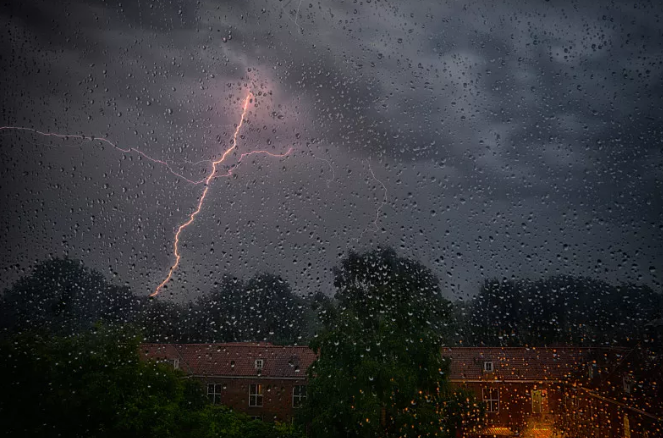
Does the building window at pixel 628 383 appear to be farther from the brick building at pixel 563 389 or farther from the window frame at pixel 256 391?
the window frame at pixel 256 391

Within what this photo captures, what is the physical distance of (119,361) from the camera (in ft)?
8.02

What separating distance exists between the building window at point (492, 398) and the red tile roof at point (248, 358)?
853mm

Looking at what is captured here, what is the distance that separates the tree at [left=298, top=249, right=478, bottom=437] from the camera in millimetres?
2080

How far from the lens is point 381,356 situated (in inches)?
84.1

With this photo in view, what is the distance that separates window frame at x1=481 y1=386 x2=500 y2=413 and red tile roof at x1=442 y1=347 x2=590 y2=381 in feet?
0.26

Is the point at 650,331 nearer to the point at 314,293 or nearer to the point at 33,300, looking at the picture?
the point at 314,293

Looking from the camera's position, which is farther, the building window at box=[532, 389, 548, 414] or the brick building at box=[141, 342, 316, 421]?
the brick building at box=[141, 342, 316, 421]

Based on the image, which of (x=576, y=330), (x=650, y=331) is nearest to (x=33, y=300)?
(x=576, y=330)

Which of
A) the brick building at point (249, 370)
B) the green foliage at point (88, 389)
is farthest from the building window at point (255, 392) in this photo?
the green foliage at point (88, 389)

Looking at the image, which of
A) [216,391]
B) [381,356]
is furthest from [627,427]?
[216,391]

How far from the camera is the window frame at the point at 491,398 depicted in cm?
209

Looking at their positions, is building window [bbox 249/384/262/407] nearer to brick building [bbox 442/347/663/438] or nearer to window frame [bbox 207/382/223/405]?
window frame [bbox 207/382/223/405]

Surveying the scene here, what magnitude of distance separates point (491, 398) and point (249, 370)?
118 cm

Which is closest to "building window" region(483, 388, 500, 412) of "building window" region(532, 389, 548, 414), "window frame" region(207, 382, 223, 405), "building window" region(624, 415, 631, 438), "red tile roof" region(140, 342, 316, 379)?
"building window" region(532, 389, 548, 414)
